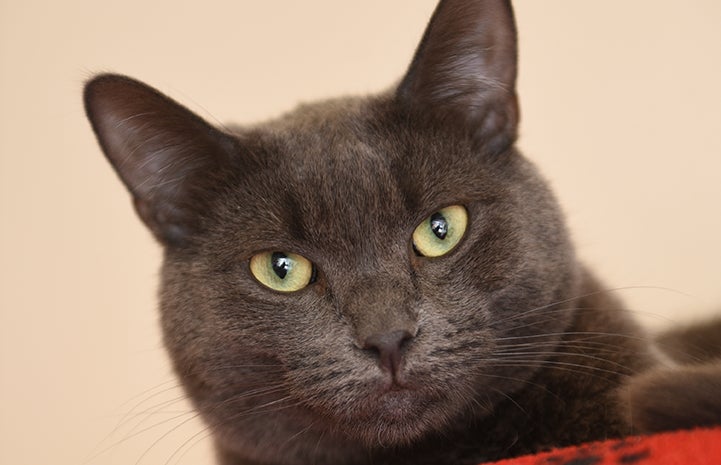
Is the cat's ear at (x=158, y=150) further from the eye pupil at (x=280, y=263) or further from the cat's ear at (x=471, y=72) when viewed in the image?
the cat's ear at (x=471, y=72)

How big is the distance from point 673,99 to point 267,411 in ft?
4.99

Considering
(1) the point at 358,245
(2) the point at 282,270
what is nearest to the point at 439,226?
(1) the point at 358,245

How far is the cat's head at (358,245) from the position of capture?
1009 mm

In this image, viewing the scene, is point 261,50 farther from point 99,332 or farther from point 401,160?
point 401,160

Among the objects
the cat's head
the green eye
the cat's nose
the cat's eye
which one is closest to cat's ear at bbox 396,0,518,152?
the cat's head

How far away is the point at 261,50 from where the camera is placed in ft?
7.23

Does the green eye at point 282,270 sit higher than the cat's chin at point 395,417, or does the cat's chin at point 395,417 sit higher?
the green eye at point 282,270

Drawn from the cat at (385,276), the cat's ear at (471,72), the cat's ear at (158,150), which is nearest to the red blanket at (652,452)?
the cat at (385,276)

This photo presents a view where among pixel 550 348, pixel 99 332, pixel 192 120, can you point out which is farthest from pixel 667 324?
pixel 99 332

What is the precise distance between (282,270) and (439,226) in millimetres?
238

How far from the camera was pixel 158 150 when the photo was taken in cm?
123

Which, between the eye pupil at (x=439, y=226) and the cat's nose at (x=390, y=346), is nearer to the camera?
the cat's nose at (x=390, y=346)

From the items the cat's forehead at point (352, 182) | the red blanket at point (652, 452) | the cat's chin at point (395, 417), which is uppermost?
the cat's forehead at point (352, 182)

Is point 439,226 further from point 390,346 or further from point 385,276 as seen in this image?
point 390,346
